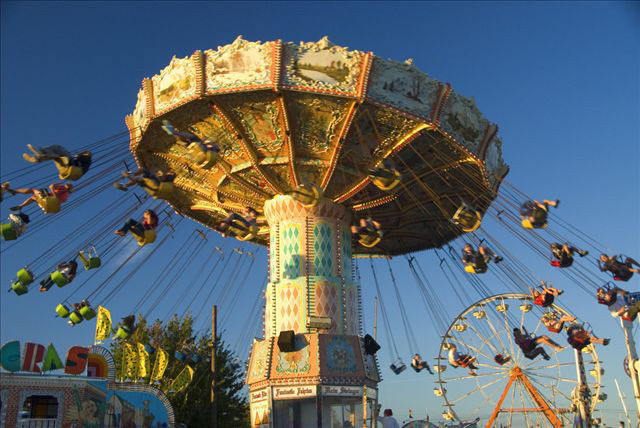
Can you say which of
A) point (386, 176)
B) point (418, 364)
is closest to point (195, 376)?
point (418, 364)

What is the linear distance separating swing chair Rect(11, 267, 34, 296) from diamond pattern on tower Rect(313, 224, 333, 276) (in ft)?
26.7

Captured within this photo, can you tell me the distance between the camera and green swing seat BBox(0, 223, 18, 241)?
15.2 metres

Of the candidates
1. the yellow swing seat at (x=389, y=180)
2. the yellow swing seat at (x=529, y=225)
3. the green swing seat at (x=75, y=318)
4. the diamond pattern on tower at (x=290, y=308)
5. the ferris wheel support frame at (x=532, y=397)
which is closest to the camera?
the yellow swing seat at (x=529, y=225)

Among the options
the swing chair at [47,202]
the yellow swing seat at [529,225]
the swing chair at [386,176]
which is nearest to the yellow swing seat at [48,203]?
the swing chair at [47,202]

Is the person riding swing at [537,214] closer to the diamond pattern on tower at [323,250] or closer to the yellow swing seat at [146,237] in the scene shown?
the diamond pattern on tower at [323,250]

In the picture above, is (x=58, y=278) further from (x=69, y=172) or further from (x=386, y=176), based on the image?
(x=386, y=176)

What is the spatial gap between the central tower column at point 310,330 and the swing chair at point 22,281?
6894 millimetres

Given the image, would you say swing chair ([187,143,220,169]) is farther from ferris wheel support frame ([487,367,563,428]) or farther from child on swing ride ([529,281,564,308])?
ferris wheel support frame ([487,367,563,428])

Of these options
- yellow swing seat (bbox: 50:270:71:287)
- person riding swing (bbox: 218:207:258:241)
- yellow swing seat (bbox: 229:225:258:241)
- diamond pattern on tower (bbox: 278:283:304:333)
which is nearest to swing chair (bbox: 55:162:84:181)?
yellow swing seat (bbox: 50:270:71:287)

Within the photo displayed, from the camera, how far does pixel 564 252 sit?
17.4m

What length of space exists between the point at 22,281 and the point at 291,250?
7723 mm

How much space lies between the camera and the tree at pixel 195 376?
29.1 m

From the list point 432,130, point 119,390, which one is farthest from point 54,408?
point 432,130

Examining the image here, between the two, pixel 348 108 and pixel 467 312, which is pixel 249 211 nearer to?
pixel 348 108
